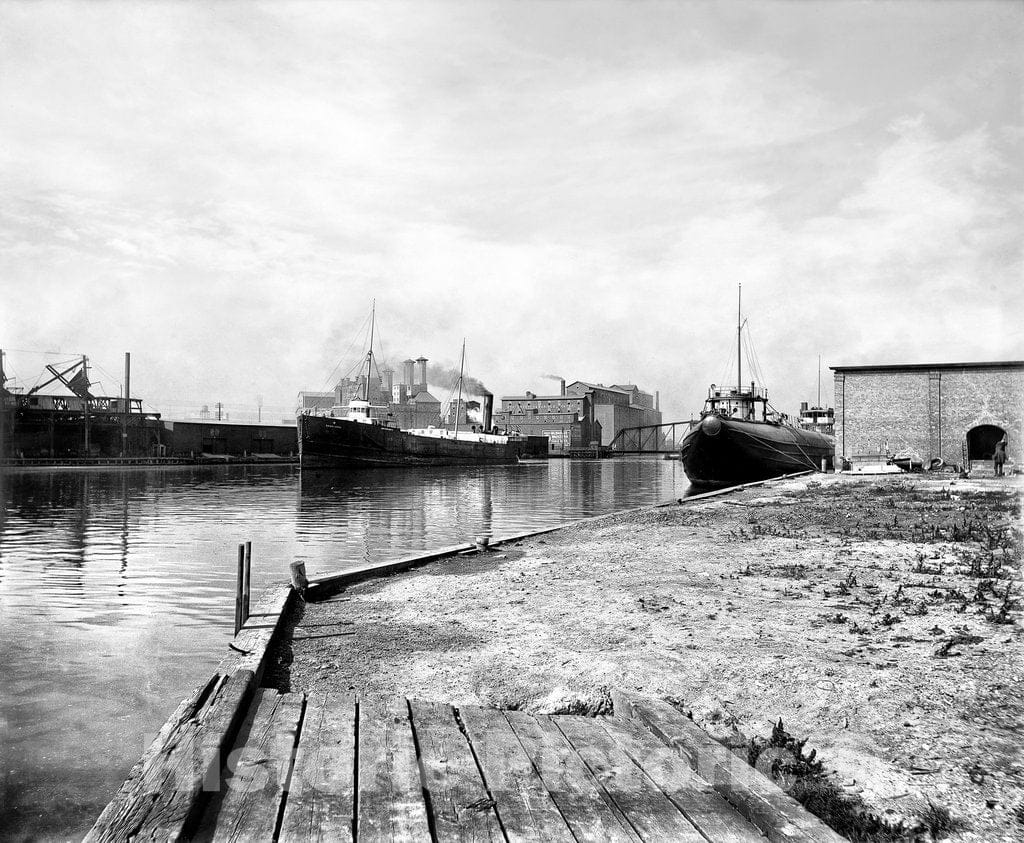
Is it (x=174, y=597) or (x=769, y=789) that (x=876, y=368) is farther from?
(x=769, y=789)

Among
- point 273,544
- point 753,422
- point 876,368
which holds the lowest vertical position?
point 273,544

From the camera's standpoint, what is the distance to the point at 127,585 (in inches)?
431

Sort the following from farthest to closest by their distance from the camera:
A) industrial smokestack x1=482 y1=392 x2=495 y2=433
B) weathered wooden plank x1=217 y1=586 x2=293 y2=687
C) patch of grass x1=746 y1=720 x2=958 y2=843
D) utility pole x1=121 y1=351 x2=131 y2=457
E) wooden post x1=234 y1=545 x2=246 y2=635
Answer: industrial smokestack x1=482 y1=392 x2=495 y2=433 → utility pole x1=121 y1=351 x2=131 y2=457 → wooden post x1=234 y1=545 x2=246 y2=635 → weathered wooden plank x1=217 y1=586 x2=293 y2=687 → patch of grass x1=746 y1=720 x2=958 y2=843

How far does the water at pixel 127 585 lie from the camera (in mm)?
4941

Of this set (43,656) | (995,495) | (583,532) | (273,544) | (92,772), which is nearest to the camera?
(92,772)

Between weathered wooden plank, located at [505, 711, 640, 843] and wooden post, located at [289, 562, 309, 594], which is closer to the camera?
weathered wooden plank, located at [505, 711, 640, 843]

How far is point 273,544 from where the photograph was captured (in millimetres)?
15555

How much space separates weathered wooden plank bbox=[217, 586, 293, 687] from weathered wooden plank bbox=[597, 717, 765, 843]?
253 cm

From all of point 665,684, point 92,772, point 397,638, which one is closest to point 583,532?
point 397,638

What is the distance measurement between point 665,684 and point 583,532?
30.2ft

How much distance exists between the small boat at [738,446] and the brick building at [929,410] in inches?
104

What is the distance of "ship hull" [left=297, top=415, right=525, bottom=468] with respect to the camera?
164 feet

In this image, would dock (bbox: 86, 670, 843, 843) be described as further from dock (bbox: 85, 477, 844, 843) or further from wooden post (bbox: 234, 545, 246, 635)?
wooden post (bbox: 234, 545, 246, 635)

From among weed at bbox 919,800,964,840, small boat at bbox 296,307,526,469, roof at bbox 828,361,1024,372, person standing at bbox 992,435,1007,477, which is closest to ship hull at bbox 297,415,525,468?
small boat at bbox 296,307,526,469
